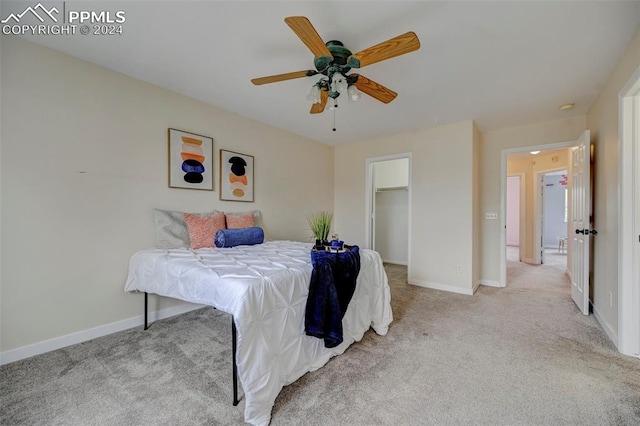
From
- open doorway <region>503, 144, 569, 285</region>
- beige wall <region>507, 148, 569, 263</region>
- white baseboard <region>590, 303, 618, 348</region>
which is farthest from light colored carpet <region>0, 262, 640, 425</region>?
beige wall <region>507, 148, 569, 263</region>

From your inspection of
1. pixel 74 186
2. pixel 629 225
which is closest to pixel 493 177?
pixel 629 225

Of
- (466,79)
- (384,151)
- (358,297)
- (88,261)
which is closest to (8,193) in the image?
(88,261)

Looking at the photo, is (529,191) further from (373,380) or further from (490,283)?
(373,380)

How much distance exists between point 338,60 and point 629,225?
8.56 ft

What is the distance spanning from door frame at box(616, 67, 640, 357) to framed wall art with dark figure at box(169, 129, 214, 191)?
3.86 metres

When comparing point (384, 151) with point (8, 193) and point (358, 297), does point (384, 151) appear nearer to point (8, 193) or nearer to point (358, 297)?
point (358, 297)

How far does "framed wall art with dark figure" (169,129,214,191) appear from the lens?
2.77 meters

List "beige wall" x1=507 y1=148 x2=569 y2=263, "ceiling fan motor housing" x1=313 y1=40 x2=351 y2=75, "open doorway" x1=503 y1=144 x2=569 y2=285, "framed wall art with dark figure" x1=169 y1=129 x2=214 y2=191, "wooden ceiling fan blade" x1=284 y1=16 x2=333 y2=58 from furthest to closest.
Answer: "beige wall" x1=507 y1=148 x2=569 y2=263 < "open doorway" x1=503 y1=144 x2=569 y2=285 < "framed wall art with dark figure" x1=169 y1=129 x2=214 y2=191 < "ceiling fan motor housing" x1=313 y1=40 x2=351 y2=75 < "wooden ceiling fan blade" x1=284 y1=16 x2=333 y2=58

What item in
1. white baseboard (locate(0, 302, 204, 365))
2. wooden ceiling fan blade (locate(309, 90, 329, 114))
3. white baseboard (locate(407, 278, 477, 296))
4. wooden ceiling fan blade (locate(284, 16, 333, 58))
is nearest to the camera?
wooden ceiling fan blade (locate(284, 16, 333, 58))

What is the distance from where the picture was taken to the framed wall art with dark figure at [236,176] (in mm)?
3240

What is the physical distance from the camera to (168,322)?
261 centimetres

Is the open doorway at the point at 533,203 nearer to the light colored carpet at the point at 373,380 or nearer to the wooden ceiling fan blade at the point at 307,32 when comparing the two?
the light colored carpet at the point at 373,380

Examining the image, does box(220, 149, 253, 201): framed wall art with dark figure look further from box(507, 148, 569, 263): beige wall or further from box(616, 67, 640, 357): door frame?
box(507, 148, 569, 263): beige wall

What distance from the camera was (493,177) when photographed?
13.3 ft
